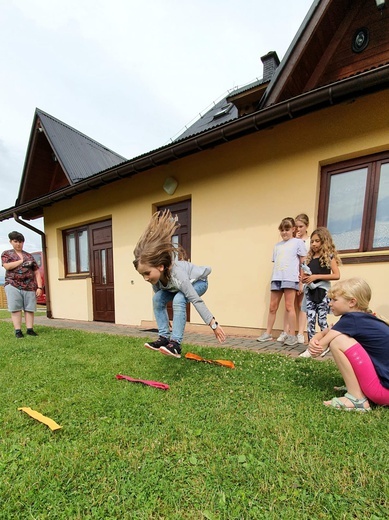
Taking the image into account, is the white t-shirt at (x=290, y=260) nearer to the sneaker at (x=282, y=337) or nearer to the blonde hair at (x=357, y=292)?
the sneaker at (x=282, y=337)

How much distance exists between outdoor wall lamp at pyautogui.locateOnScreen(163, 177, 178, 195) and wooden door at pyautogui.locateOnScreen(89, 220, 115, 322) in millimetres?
2321

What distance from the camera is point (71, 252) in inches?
325

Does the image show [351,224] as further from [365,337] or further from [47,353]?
[47,353]

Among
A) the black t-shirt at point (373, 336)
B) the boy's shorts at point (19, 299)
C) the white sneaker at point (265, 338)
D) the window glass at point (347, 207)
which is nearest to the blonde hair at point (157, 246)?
the black t-shirt at point (373, 336)

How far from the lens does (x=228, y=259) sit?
15.5 ft

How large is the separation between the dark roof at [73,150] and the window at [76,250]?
1730mm

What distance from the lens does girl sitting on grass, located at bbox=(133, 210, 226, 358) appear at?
82.3 inches

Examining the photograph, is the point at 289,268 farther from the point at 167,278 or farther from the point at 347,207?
→ the point at 167,278

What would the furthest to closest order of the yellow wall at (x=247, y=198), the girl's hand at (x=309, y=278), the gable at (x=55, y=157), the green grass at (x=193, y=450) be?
1. the gable at (x=55, y=157)
2. the yellow wall at (x=247, y=198)
3. the girl's hand at (x=309, y=278)
4. the green grass at (x=193, y=450)

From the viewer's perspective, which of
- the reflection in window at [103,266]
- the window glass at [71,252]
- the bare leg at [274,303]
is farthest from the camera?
the window glass at [71,252]

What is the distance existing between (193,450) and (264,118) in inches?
157

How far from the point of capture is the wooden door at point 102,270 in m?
6.94

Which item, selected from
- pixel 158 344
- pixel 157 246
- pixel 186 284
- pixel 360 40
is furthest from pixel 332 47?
pixel 158 344

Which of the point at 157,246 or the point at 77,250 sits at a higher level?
the point at 157,246
